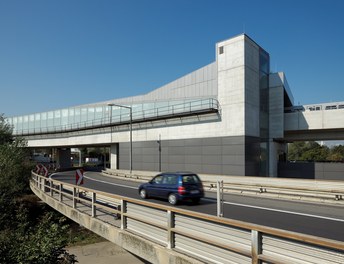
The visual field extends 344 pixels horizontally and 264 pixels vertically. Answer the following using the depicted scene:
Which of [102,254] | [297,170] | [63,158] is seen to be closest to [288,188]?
[102,254]

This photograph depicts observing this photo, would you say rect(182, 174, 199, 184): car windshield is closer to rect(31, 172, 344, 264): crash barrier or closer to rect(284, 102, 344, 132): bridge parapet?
rect(31, 172, 344, 264): crash barrier

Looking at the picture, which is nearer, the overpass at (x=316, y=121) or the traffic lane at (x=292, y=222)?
the traffic lane at (x=292, y=222)

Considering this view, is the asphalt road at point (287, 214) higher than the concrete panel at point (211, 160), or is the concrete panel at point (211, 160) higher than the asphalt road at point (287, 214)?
the concrete panel at point (211, 160)

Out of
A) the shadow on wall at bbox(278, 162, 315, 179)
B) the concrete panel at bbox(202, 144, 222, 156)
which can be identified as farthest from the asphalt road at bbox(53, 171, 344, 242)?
the shadow on wall at bbox(278, 162, 315, 179)

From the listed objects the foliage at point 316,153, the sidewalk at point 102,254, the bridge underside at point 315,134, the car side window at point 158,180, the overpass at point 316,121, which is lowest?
the sidewalk at point 102,254

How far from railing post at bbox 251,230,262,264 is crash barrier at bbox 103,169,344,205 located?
12.1 m

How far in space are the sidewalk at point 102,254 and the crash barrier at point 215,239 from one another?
1054 centimetres

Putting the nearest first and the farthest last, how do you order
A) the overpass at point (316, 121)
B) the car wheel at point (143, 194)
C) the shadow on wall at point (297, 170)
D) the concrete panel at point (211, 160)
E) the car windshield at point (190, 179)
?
the car windshield at point (190, 179) → the car wheel at point (143, 194) → the overpass at point (316, 121) → the concrete panel at point (211, 160) → the shadow on wall at point (297, 170)

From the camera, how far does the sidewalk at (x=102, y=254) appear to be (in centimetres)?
1833

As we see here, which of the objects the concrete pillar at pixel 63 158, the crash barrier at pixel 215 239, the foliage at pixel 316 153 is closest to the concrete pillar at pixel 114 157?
the concrete pillar at pixel 63 158

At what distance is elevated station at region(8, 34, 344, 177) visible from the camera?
27109mm

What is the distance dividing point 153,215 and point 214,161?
21.8m

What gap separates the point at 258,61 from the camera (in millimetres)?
29484

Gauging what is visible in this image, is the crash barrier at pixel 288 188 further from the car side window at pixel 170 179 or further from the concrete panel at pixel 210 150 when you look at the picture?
the car side window at pixel 170 179
